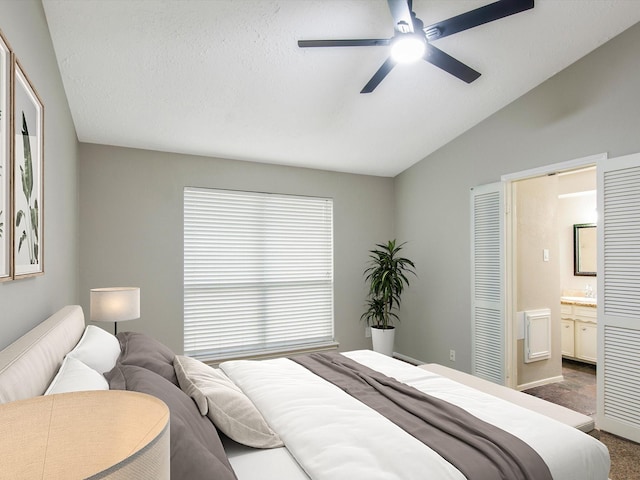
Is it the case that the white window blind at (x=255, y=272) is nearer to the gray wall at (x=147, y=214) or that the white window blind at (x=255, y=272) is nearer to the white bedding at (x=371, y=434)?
the gray wall at (x=147, y=214)

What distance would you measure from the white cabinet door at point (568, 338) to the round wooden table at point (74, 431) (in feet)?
18.1

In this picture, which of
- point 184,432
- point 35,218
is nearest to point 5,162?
point 35,218

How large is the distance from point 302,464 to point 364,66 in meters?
2.77

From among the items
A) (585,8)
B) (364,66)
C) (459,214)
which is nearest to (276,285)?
(459,214)

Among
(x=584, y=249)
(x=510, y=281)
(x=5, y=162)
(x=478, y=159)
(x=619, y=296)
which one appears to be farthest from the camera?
(x=584, y=249)

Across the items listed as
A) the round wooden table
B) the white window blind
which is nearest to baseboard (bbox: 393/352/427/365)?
the white window blind

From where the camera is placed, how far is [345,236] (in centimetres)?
496

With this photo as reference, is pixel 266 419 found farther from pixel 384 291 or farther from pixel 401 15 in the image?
pixel 384 291

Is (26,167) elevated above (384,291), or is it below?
above

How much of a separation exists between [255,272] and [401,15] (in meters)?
3.14

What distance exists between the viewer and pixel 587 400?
365 cm

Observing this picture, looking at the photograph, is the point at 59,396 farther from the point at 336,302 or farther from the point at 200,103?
the point at 336,302

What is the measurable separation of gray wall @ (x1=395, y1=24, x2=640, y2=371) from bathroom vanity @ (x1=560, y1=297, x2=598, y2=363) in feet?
5.83

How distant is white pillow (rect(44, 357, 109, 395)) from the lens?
1.12 m
